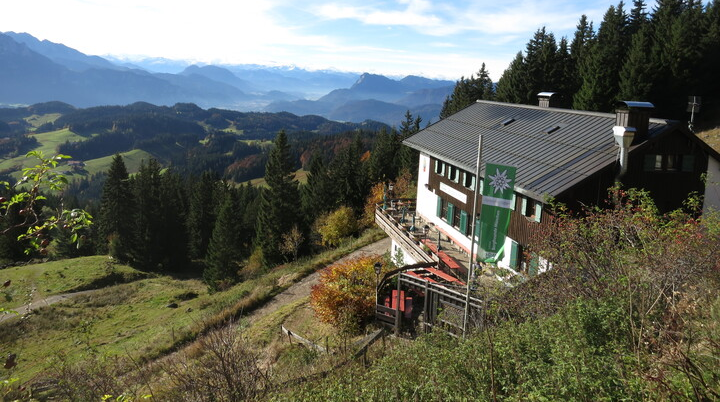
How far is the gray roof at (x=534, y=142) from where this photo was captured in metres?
18.6

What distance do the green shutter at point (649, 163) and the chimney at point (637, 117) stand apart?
86 centimetres

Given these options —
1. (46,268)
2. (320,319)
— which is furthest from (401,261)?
(46,268)

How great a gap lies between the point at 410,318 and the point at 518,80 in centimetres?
4610

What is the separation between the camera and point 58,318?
38.8m

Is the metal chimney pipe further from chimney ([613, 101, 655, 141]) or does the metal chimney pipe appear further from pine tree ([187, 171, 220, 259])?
pine tree ([187, 171, 220, 259])

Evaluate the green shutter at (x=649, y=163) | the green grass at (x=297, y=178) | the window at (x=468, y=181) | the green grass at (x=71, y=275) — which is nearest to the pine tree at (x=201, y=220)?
the green grass at (x=71, y=275)

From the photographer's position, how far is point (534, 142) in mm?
22594

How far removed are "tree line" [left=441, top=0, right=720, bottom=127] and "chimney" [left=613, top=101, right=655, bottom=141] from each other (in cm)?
2827

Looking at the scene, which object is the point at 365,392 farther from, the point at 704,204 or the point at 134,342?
the point at 134,342

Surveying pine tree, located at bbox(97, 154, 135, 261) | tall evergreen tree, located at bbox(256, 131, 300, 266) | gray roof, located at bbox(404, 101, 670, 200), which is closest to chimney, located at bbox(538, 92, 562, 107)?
gray roof, located at bbox(404, 101, 670, 200)

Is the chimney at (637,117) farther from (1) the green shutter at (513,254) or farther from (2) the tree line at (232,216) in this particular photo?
(2) the tree line at (232,216)

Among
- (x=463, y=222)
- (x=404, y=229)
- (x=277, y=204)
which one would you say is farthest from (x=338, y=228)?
(x=463, y=222)

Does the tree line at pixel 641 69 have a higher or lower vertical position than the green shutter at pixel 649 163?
higher

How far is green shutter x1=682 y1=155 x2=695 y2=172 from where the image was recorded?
63.9ft
